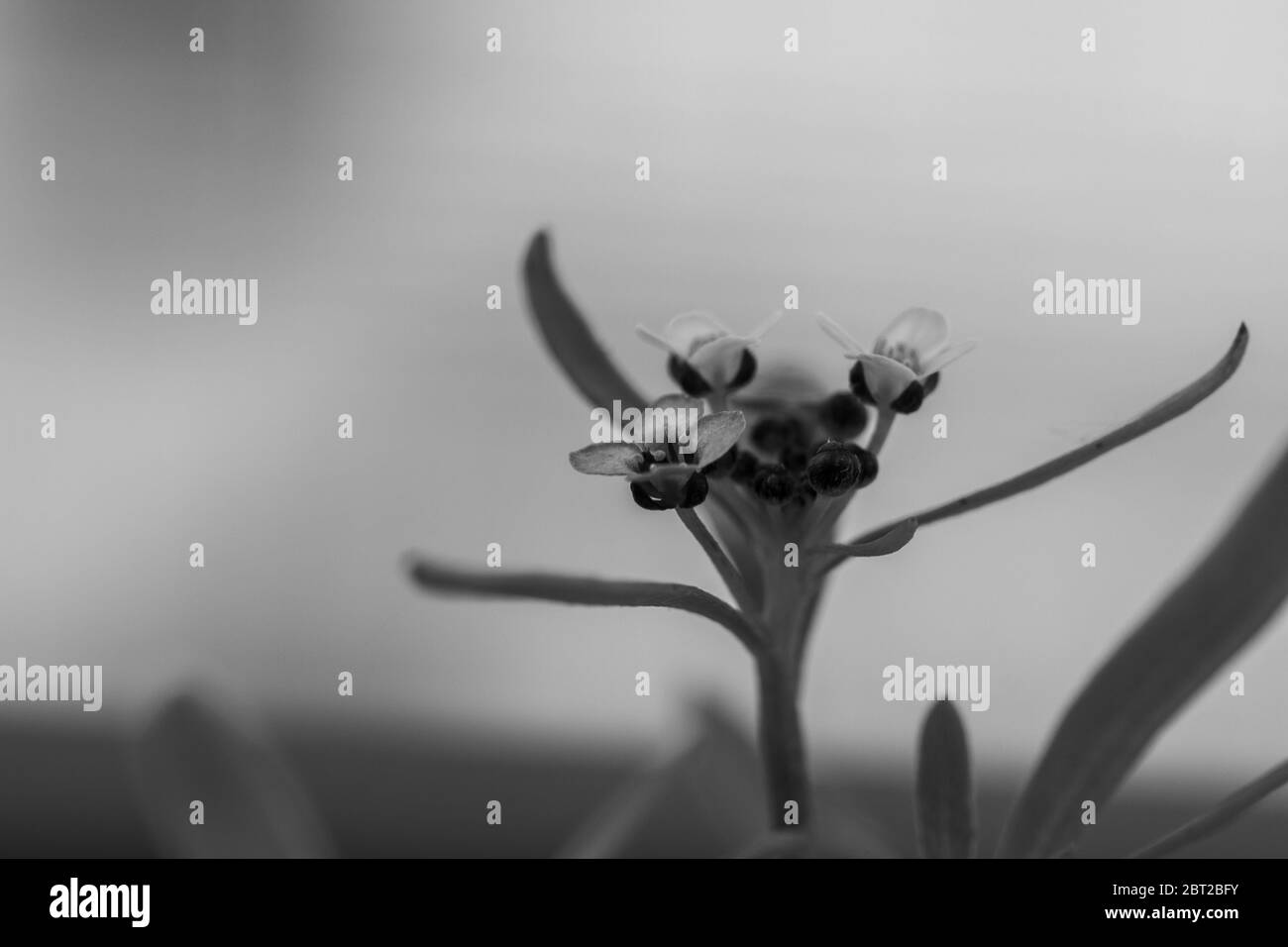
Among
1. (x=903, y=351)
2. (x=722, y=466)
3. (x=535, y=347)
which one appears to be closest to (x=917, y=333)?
(x=903, y=351)

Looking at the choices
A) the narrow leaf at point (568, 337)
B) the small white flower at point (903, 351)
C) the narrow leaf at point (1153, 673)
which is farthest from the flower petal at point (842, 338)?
the narrow leaf at point (1153, 673)

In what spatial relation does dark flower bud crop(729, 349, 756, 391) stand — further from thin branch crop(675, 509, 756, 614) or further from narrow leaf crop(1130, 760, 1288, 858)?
→ narrow leaf crop(1130, 760, 1288, 858)

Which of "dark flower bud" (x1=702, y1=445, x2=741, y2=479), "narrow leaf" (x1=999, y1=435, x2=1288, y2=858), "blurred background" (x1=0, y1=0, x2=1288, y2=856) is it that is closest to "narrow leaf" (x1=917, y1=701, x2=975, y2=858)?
"narrow leaf" (x1=999, y1=435, x2=1288, y2=858)

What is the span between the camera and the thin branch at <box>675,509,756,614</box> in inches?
18.6

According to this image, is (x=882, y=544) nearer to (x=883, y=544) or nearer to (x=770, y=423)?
(x=883, y=544)

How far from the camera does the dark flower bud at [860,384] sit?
52cm

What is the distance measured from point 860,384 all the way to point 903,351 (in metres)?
0.03

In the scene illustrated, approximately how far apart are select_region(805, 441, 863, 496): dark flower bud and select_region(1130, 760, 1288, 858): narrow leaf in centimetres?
21

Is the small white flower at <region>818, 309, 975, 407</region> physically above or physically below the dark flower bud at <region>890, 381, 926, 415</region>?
above

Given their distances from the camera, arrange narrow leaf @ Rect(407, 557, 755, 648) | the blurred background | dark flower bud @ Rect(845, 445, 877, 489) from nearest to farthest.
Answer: narrow leaf @ Rect(407, 557, 755, 648) < dark flower bud @ Rect(845, 445, 877, 489) < the blurred background

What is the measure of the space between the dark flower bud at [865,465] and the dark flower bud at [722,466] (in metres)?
0.05

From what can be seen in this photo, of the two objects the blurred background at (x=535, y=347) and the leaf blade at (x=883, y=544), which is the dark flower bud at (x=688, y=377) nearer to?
the leaf blade at (x=883, y=544)

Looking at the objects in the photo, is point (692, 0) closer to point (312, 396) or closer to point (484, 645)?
point (312, 396)
